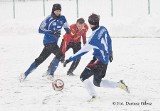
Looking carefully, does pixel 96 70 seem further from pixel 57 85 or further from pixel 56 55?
pixel 56 55

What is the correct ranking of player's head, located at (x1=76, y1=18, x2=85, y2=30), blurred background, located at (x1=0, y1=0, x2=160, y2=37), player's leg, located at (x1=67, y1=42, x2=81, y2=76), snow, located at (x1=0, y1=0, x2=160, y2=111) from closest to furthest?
snow, located at (x1=0, y1=0, x2=160, y2=111)
player's head, located at (x1=76, y1=18, x2=85, y2=30)
player's leg, located at (x1=67, y1=42, x2=81, y2=76)
blurred background, located at (x1=0, y1=0, x2=160, y2=37)

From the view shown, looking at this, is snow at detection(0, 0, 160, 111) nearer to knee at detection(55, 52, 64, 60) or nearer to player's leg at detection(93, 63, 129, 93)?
player's leg at detection(93, 63, 129, 93)

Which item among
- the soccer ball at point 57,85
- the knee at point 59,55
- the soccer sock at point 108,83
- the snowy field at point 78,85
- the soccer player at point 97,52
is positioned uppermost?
the soccer player at point 97,52

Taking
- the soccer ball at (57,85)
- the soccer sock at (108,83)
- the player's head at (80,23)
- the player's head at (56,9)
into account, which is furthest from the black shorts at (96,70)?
the player's head at (80,23)

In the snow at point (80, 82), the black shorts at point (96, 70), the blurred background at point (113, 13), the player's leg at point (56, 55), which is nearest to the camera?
the snow at point (80, 82)

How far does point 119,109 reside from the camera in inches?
326

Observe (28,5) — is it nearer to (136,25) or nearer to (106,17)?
(106,17)

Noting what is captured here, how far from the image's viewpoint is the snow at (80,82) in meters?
8.74

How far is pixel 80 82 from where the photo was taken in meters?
11.4

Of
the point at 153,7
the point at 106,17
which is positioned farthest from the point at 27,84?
the point at 153,7

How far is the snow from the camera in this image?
Answer: 874 centimetres

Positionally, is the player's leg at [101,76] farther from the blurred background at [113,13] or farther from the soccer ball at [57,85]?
the blurred background at [113,13]

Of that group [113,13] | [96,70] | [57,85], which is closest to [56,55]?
[57,85]

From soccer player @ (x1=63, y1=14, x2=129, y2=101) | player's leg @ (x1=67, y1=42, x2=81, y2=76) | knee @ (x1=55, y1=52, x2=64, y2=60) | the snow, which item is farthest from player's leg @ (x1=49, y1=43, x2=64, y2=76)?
soccer player @ (x1=63, y1=14, x2=129, y2=101)
